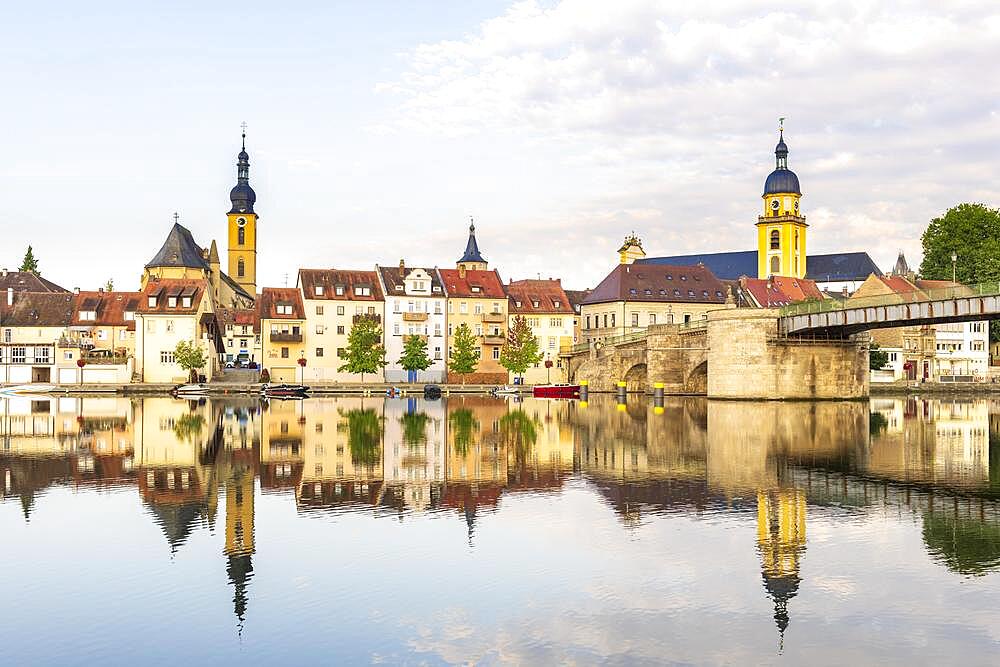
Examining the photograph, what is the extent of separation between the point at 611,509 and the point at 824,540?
222 inches

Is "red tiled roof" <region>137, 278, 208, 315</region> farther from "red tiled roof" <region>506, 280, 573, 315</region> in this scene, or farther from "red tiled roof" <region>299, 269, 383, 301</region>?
"red tiled roof" <region>506, 280, 573, 315</region>

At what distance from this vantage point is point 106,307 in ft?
365

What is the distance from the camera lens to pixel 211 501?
2672 cm

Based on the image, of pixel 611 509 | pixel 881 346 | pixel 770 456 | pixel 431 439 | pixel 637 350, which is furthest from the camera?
pixel 881 346

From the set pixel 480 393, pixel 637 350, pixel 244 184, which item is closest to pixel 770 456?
pixel 637 350

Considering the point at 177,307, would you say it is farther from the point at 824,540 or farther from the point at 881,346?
the point at 824,540

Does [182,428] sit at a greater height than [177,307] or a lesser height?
lesser

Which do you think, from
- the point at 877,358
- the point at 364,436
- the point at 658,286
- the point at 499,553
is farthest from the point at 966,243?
the point at 499,553

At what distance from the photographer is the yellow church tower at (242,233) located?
162m

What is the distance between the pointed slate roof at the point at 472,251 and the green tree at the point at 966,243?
203 feet

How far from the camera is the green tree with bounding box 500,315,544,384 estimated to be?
10800 centimetres

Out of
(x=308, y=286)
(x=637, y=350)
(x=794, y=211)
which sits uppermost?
(x=794, y=211)

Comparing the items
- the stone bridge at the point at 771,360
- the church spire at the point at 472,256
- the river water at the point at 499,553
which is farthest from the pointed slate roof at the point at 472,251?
the river water at the point at 499,553

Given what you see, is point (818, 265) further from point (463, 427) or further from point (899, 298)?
point (463, 427)
